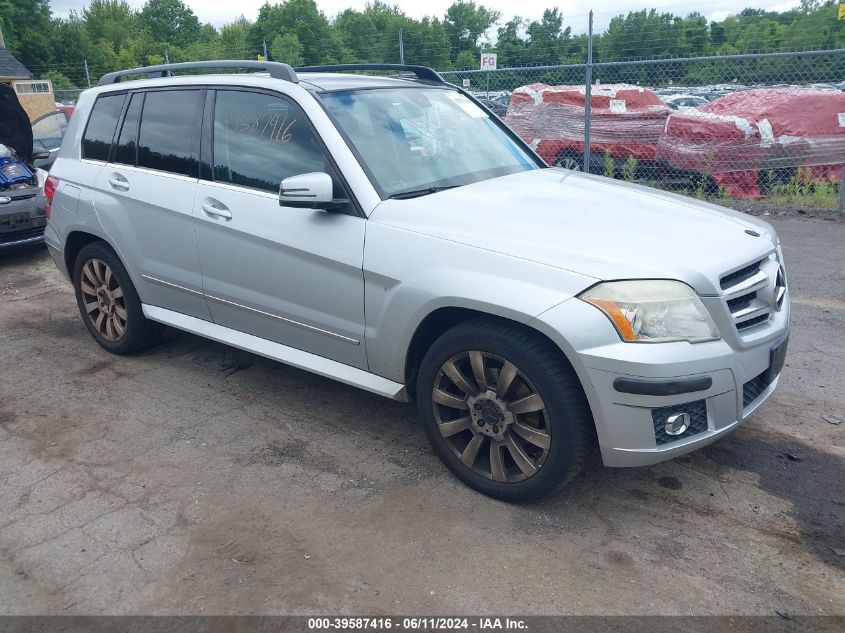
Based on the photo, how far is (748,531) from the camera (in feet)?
10.2

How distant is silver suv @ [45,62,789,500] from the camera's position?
9.58ft

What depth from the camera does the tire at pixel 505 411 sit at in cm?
299

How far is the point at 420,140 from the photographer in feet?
13.1

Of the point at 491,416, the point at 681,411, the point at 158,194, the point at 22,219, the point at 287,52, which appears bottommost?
the point at 491,416

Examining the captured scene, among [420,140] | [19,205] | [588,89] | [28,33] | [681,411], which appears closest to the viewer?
[681,411]

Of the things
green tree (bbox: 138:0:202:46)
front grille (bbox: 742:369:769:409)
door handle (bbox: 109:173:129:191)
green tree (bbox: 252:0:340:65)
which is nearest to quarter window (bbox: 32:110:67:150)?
door handle (bbox: 109:173:129:191)

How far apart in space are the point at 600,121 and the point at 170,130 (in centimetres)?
852

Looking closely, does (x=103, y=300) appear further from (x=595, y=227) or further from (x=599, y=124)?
(x=599, y=124)

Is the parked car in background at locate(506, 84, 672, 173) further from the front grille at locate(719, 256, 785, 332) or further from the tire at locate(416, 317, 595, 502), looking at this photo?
the tire at locate(416, 317, 595, 502)

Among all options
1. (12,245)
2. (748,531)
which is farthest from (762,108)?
(12,245)

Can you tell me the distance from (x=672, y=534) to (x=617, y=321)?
0.99 m

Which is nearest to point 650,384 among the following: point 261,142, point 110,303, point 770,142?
point 261,142

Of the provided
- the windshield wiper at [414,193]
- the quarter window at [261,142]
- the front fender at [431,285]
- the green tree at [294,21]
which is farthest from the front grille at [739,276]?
the green tree at [294,21]

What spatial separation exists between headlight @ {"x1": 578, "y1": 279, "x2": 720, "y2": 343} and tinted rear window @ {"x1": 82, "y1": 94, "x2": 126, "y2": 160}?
11.7 feet
